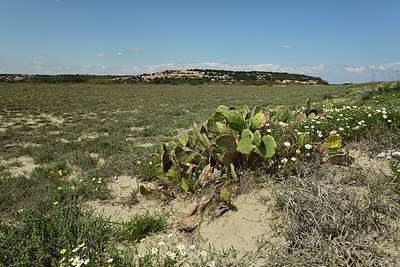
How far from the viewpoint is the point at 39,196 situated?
329cm

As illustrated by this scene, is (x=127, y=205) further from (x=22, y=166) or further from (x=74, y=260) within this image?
(x=22, y=166)

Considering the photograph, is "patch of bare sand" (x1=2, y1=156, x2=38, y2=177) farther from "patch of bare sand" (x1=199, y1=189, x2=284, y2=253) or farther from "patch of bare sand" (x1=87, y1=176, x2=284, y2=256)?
"patch of bare sand" (x1=199, y1=189, x2=284, y2=253)

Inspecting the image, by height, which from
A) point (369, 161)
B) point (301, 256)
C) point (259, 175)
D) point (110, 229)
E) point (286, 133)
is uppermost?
point (286, 133)

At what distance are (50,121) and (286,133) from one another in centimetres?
1051

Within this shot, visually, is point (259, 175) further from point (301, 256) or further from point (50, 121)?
point (50, 121)

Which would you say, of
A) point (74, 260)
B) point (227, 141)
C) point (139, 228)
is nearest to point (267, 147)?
point (227, 141)

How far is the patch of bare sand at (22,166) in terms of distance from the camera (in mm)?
4480

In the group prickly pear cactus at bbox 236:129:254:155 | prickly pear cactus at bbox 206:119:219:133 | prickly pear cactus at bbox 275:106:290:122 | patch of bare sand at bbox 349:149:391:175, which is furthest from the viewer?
prickly pear cactus at bbox 275:106:290:122

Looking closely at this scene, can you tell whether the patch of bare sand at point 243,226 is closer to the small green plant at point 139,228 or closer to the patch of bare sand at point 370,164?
the small green plant at point 139,228

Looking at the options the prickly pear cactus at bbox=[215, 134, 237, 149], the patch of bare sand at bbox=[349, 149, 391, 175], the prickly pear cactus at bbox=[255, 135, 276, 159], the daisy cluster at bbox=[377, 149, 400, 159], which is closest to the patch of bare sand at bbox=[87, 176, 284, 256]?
the prickly pear cactus at bbox=[255, 135, 276, 159]

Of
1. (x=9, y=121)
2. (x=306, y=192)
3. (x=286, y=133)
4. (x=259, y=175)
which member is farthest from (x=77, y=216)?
(x=9, y=121)

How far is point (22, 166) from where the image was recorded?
15.9ft

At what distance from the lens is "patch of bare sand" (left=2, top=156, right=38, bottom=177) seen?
14.7 feet

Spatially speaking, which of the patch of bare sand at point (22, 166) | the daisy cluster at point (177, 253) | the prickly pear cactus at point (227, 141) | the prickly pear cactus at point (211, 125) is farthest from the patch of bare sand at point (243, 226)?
the patch of bare sand at point (22, 166)
